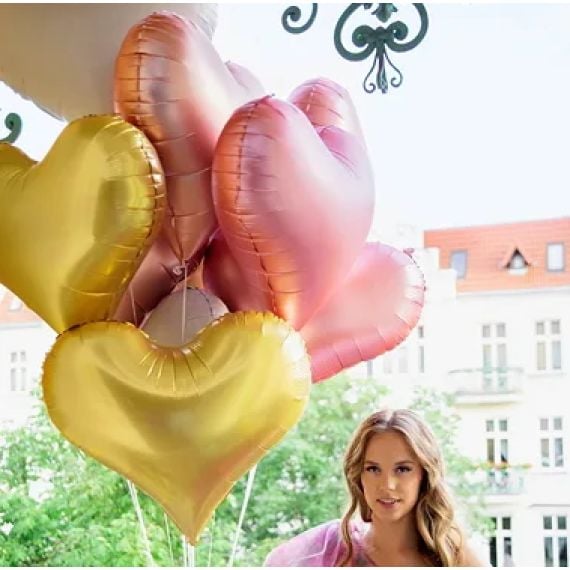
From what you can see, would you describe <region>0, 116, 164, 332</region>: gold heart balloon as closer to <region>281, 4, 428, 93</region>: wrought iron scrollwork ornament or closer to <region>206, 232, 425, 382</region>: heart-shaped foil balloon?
<region>206, 232, 425, 382</region>: heart-shaped foil balloon

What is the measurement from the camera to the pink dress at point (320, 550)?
122 centimetres

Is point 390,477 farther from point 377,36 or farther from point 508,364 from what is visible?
point 508,364

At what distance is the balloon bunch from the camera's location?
96cm

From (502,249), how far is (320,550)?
2180mm

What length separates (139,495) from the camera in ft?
11.8

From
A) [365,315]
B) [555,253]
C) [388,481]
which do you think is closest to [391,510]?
[388,481]

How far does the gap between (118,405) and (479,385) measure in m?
2.50

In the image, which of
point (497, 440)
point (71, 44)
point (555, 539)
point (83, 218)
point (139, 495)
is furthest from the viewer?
point (139, 495)

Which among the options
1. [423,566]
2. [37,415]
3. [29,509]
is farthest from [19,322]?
[423,566]

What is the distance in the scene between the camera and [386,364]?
3.46m

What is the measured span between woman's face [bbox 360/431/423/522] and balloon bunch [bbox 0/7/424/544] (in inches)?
9.4

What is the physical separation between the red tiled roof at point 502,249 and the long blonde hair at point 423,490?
6.75 ft

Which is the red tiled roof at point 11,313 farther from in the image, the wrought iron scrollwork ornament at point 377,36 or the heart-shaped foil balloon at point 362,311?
the heart-shaped foil balloon at point 362,311

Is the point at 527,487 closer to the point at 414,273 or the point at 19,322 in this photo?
the point at 19,322
